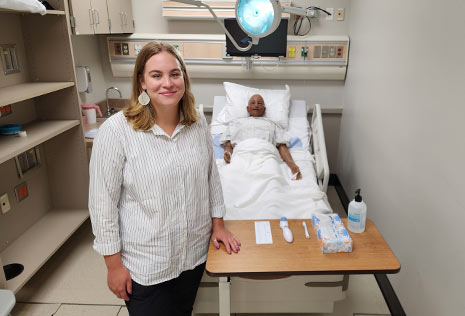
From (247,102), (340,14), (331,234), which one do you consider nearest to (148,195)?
(331,234)

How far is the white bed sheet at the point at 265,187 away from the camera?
80.9 inches

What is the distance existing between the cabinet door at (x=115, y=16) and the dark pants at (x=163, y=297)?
2436mm

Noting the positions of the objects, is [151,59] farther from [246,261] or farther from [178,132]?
[246,261]

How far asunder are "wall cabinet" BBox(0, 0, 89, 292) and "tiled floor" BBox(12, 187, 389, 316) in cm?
22

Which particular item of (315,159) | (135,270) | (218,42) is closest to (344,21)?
(218,42)

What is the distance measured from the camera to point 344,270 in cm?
134

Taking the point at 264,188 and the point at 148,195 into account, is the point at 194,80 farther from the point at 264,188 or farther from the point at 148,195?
the point at 148,195

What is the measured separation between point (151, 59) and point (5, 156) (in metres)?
1.12

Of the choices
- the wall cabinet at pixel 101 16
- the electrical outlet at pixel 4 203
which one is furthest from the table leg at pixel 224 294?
the wall cabinet at pixel 101 16

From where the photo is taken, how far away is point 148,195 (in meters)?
1.26

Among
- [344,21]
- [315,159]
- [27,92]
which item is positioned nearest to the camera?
[27,92]

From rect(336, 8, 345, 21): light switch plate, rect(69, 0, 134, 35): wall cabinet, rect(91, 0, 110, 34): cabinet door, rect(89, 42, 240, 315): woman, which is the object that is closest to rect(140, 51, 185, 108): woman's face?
rect(89, 42, 240, 315): woman

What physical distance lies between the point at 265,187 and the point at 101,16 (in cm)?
194

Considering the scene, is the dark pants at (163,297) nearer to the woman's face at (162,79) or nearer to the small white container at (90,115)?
the woman's face at (162,79)
